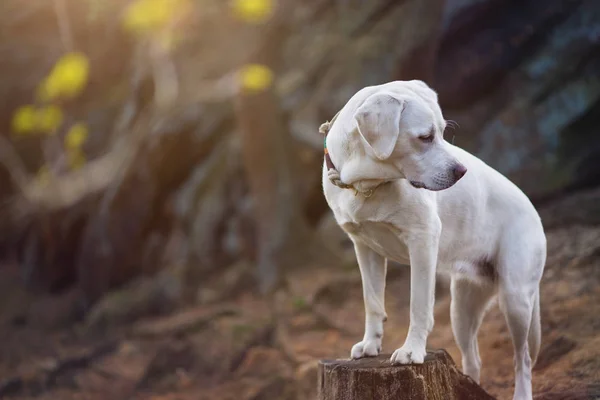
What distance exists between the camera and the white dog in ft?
A: 10.3

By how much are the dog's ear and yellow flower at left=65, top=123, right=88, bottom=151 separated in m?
11.6

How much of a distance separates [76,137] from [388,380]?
38.6 ft

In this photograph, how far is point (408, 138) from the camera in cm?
315

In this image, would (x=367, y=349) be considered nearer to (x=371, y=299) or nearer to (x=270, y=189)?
(x=371, y=299)

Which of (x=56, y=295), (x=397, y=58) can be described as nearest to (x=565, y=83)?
(x=397, y=58)

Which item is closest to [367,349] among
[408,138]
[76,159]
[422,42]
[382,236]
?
[382,236]

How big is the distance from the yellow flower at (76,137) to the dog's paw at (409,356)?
11.7 metres

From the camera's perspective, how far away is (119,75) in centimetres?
1577

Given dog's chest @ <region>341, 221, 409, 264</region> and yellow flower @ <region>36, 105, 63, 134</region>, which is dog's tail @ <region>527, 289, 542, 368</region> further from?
yellow flower @ <region>36, 105, 63, 134</region>

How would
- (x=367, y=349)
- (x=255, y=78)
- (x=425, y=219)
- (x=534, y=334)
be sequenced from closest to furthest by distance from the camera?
(x=425, y=219) < (x=367, y=349) < (x=534, y=334) < (x=255, y=78)

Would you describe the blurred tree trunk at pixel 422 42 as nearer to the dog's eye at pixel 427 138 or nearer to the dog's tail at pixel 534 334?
the dog's tail at pixel 534 334

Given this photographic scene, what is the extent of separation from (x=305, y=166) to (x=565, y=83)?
152 inches

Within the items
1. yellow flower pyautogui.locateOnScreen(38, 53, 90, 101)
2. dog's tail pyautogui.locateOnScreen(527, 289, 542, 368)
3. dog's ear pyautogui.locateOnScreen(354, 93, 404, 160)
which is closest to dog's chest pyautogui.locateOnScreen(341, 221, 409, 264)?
dog's ear pyautogui.locateOnScreen(354, 93, 404, 160)

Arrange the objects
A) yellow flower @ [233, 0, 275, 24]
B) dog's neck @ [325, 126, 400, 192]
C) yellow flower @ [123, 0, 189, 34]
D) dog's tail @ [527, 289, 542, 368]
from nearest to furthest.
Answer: dog's neck @ [325, 126, 400, 192], dog's tail @ [527, 289, 542, 368], yellow flower @ [233, 0, 275, 24], yellow flower @ [123, 0, 189, 34]
